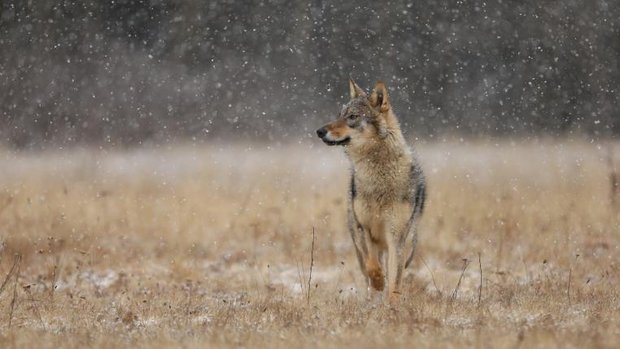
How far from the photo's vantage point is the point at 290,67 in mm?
22062

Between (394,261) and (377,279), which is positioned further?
Result: (377,279)

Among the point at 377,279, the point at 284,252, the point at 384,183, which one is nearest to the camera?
the point at 384,183

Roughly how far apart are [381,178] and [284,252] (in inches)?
132

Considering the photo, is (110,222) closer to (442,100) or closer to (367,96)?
(367,96)

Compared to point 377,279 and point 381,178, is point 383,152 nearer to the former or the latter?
point 381,178

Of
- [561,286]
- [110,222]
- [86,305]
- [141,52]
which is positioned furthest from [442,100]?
[86,305]

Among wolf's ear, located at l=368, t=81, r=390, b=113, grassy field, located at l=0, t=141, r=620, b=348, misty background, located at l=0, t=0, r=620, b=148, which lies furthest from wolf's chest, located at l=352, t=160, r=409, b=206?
misty background, located at l=0, t=0, r=620, b=148

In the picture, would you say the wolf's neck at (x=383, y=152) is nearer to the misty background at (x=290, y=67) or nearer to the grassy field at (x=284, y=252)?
the grassy field at (x=284, y=252)

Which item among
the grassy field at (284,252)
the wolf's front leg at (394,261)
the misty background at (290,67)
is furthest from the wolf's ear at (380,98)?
the misty background at (290,67)

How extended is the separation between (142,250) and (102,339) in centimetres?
472

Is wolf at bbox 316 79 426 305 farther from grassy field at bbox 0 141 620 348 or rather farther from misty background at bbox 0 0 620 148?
misty background at bbox 0 0 620 148

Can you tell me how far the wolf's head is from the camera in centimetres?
681

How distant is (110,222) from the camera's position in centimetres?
1091

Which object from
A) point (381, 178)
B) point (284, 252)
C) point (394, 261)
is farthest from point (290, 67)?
point (394, 261)
